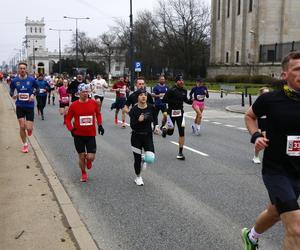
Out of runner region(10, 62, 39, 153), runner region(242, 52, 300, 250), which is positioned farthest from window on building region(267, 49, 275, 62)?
runner region(242, 52, 300, 250)

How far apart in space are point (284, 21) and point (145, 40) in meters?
27.1

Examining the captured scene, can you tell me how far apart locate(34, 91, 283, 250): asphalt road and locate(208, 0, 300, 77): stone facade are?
4959 cm

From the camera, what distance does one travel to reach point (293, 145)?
12.1ft

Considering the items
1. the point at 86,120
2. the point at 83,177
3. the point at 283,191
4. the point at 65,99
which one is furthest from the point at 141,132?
the point at 65,99

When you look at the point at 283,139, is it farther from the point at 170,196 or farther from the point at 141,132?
the point at 141,132

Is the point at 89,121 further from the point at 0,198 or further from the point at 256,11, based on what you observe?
the point at 256,11

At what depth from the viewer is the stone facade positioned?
61625mm

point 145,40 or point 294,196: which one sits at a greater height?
point 145,40

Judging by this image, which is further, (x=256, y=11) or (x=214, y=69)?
(x=214, y=69)

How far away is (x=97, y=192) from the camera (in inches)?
272

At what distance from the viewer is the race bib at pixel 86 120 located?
7.43 m

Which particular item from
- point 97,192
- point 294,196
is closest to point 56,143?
point 97,192

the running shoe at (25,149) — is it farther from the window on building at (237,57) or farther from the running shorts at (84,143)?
the window on building at (237,57)

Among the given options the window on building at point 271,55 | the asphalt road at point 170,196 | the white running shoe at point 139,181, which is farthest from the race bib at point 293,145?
the window on building at point 271,55
